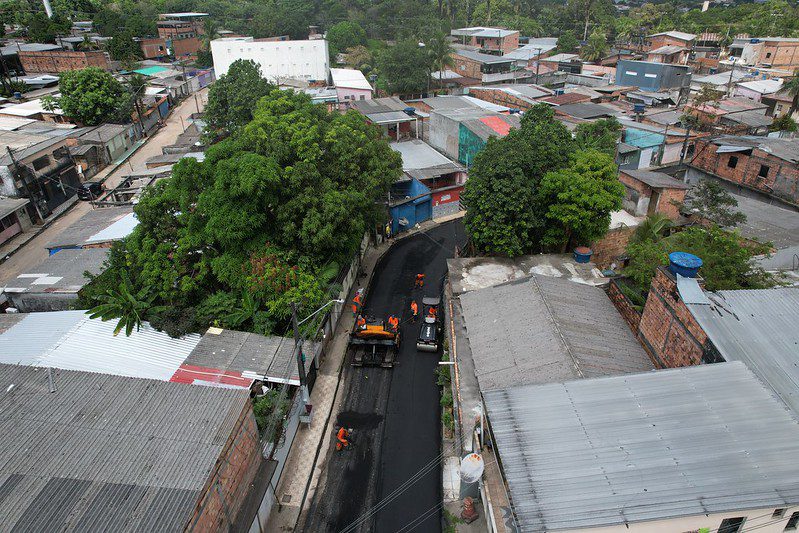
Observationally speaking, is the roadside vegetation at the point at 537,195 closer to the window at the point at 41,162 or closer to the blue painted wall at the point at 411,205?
the blue painted wall at the point at 411,205

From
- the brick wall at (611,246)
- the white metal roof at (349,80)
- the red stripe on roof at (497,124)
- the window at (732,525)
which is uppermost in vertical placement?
the white metal roof at (349,80)

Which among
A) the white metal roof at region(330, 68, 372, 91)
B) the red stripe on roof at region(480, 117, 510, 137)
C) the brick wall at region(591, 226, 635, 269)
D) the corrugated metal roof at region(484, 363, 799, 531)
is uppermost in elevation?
the white metal roof at region(330, 68, 372, 91)

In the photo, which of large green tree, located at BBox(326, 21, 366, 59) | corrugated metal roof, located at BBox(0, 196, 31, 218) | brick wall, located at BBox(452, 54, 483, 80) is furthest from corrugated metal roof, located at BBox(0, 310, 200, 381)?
large green tree, located at BBox(326, 21, 366, 59)

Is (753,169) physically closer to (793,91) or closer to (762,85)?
(793,91)

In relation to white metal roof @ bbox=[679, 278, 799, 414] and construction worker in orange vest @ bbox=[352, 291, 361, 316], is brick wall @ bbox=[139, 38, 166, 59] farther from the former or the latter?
white metal roof @ bbox=[679, 278, 799, 414]

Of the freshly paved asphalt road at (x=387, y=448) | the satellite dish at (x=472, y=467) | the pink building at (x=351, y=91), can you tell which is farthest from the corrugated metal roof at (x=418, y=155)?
the satellite dish at (x=472, y=467)

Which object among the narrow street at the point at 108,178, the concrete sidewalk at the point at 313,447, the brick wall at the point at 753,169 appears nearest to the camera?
the concrete sidewalk at the point at 313,447

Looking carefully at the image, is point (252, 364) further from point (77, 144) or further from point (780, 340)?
point (77, 144)
